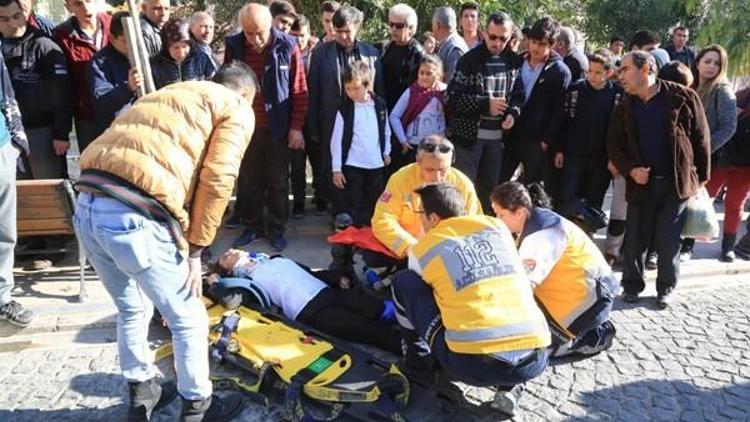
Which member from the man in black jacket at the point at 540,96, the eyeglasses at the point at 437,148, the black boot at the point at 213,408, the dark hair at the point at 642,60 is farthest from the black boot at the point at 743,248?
the black boot at the point at 213,408

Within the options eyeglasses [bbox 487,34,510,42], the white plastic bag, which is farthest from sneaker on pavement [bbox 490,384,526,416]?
eyeglasses [bbox 487,34,510,42]

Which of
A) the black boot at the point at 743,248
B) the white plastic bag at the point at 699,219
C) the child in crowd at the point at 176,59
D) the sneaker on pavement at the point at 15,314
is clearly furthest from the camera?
the black boot at the point at 743,248

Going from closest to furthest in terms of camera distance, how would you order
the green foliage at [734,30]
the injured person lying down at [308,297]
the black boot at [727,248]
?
the injured person lying down at [308,297] < the black boot at [727,248] < the green foliage at [734,30]

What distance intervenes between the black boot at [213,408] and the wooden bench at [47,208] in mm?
1698

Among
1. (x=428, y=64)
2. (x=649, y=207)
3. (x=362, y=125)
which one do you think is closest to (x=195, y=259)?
(x=362, y=125)

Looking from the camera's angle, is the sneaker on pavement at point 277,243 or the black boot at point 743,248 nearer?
the sneaker on pavement at point 277,243

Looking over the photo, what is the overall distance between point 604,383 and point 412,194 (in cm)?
171

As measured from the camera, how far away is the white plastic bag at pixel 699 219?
463cm

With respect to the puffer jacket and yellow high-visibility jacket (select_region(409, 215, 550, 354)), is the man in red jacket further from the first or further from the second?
yellow high-visibility jacket (select_region(409, 215, 550, 354))

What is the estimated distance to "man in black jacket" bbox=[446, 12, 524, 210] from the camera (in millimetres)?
5086

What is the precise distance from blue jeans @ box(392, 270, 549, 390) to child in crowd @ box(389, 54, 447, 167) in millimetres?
2265

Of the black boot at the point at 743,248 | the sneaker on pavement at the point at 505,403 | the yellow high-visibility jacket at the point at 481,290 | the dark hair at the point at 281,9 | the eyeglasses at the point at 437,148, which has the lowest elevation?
the black boot at the point at 743,248

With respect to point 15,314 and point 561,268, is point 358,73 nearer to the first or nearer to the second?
point 561,268

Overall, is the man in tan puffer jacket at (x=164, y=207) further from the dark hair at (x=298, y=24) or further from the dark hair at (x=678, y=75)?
the dark hair at (x=298, y=24)
